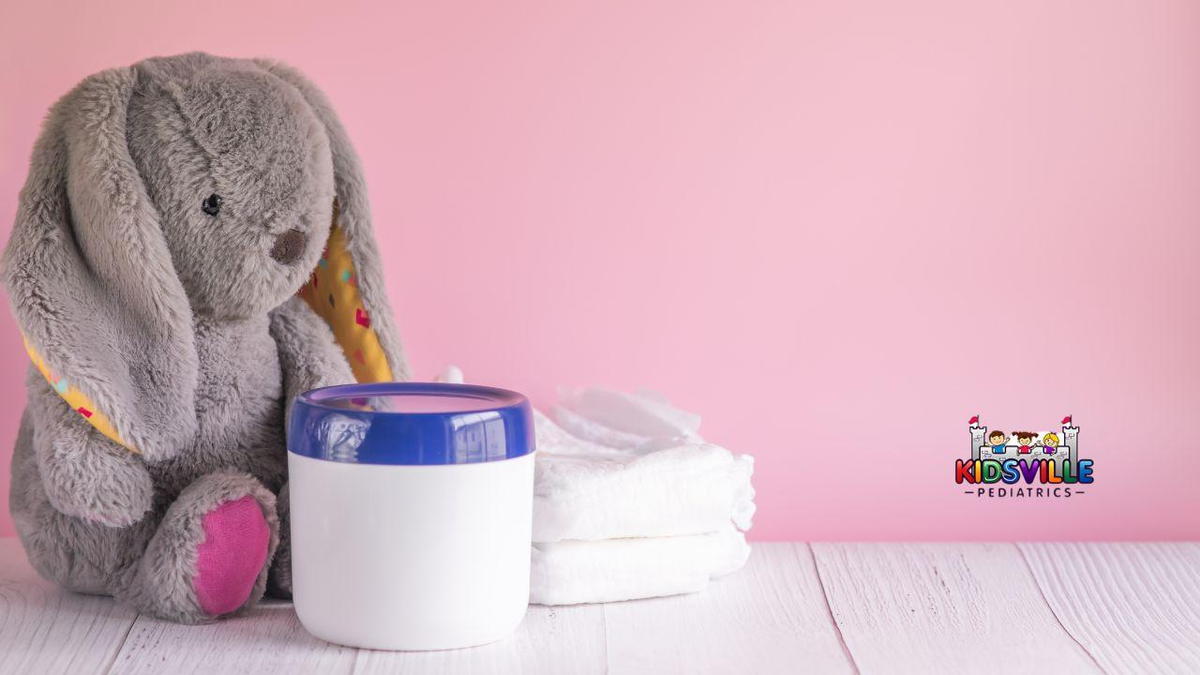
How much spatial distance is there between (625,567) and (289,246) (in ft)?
1.41

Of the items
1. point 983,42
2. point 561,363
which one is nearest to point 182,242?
point 561,363

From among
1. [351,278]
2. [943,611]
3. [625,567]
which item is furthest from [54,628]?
[943,611]

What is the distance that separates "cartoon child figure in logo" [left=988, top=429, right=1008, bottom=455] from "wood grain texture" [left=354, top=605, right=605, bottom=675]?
1.97 feet

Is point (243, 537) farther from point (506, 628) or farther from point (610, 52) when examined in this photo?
point (610, 52)

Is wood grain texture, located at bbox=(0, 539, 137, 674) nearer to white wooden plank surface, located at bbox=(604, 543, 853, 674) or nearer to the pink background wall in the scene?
the pink background wall

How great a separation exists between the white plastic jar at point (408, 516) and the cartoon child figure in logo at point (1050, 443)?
0.74m

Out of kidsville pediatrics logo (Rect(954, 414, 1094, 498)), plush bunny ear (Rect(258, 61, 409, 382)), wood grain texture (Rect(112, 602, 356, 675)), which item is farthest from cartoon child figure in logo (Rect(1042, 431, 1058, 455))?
wood grain texture (Rect(112, 602, 356, 675))

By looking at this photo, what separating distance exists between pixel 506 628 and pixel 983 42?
0.87 meters

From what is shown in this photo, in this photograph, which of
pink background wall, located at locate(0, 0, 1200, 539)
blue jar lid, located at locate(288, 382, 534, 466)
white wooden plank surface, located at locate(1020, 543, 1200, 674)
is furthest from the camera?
pink background wall, located at locate(0, 0, 1200, 539)

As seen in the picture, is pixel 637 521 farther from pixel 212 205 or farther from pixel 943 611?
pixel 212 205

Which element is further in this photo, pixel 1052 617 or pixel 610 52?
pixel 610 52

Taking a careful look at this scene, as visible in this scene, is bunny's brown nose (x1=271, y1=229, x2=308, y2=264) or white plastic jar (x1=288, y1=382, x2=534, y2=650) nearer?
white plastic jar (x1=288, y1=382, x2=534, y2=650)

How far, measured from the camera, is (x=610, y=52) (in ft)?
4.74

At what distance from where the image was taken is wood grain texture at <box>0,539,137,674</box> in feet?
3.33
